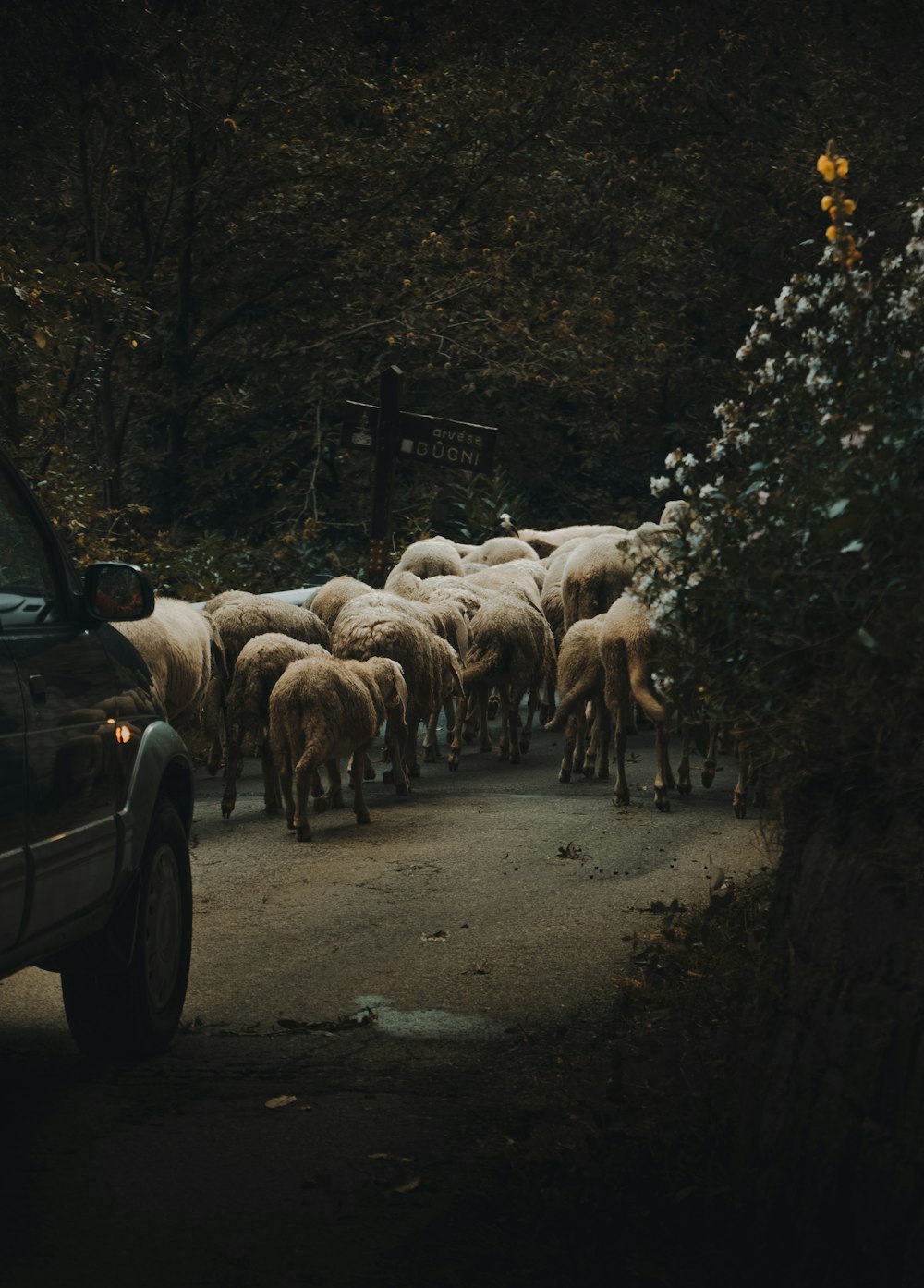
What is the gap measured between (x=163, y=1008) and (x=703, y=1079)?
1935 millimetres

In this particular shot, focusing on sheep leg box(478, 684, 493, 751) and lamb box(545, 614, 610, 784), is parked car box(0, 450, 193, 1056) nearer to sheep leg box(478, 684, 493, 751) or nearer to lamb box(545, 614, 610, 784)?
lamb box(545, 614, 610, 784)

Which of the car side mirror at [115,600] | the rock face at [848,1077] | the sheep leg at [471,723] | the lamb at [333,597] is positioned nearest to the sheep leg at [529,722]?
the sheep leg at [471,723]

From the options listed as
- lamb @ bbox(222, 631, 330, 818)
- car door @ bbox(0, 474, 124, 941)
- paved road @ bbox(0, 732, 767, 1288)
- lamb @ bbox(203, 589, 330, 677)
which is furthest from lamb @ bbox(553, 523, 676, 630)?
car door @ bbox(0, 474, 124, 941)

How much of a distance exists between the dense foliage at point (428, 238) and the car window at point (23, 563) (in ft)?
38.3

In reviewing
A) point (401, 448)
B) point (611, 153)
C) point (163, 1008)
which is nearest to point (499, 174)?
point (611, 153)

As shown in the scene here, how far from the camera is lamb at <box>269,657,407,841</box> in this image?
10.4 metres

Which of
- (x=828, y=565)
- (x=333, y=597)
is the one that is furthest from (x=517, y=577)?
(x=828, y=565)

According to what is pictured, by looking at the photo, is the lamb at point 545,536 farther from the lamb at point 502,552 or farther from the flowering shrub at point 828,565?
the flowering shrub at point 828,565

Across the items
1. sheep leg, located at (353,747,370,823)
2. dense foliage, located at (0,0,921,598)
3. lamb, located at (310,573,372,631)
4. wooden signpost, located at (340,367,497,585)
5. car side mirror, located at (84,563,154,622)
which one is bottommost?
sheep leg, located at (353,747,370,823)

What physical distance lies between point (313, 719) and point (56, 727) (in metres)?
5.63

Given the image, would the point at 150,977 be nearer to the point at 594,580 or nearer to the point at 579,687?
the point at 579,687

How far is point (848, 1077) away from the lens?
3770mm

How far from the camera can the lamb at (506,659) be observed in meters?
14.2

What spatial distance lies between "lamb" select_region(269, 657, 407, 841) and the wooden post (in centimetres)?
782
